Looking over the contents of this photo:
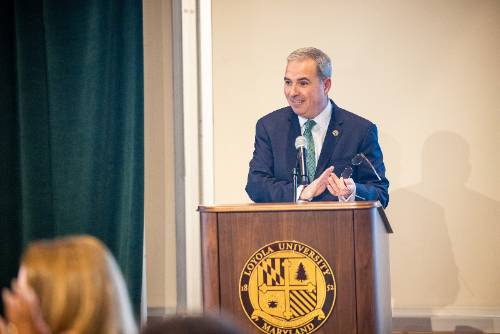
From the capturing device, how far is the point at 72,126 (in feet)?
18.2

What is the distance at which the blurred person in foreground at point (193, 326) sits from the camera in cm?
105

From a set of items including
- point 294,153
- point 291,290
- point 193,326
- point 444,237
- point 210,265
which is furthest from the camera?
point 444,237

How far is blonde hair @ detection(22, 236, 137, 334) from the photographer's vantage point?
4.05 feet

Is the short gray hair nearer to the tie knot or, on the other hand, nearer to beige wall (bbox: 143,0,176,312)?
the tie knot

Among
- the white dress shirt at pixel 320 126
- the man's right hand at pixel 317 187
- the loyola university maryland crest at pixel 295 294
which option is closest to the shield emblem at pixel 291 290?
the loyola university maryland crest at pixel 295 294

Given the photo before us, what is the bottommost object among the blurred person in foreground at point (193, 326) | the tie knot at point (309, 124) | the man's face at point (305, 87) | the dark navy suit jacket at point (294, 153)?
the blurred person in foreground at point (193, 326)

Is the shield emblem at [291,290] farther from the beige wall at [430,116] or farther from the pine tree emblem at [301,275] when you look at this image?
the beige wall at [430,116]

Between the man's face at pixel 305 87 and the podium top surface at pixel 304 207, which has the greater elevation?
the man's face at pixel 305 87

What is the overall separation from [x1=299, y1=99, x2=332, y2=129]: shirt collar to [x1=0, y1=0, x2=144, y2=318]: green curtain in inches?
53.5

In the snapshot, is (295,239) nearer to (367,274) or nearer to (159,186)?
(367,274)

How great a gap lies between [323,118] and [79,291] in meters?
3.44

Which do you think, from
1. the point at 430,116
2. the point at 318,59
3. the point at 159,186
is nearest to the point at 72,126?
the point at 159,186

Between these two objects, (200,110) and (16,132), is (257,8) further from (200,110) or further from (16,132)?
(16,132)

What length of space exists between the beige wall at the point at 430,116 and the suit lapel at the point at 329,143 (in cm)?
72
